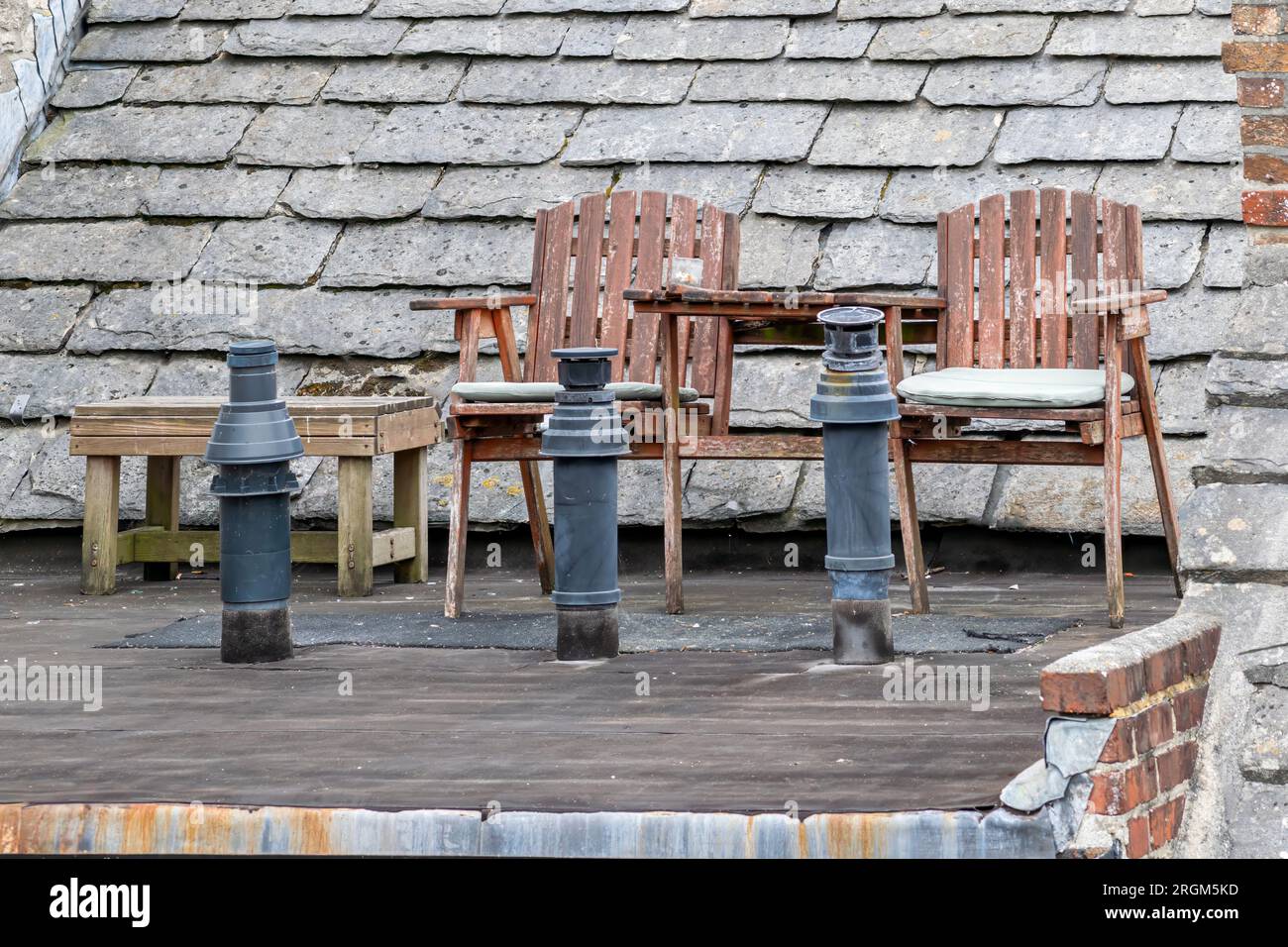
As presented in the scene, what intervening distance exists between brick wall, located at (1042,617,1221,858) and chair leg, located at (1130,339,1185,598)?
1701 mm

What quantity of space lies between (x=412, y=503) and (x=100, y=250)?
1572 mm

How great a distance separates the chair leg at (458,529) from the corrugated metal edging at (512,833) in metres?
2.15

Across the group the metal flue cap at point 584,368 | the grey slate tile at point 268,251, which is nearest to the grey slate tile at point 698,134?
the grey slate tile at point 268,251

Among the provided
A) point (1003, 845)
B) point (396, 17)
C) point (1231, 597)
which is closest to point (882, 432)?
point (1231, 597)

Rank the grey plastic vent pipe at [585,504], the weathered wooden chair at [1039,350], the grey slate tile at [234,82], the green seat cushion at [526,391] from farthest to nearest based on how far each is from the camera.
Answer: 1. the grey slate tile at [234,82]
2. the green seat cushion at [526,391]
3. the weathered wooden chair at [1039,350]
4. the grey plastic vent pipe at [585,504]

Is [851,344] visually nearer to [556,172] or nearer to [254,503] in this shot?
[254,503]

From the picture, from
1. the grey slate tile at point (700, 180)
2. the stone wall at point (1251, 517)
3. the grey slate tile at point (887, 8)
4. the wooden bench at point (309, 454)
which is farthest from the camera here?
the grey slate tile at point (887, 8)

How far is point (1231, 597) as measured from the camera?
3.79 meters

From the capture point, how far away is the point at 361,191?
22.4 feet

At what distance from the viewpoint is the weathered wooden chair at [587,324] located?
5617 mm

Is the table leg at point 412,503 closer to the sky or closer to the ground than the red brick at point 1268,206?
closer to the ground

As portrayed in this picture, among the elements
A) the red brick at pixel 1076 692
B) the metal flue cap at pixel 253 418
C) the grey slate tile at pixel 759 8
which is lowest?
the red brick at pixel 1076 692

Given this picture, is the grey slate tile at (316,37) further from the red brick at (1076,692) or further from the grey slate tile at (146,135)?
the red brick at (1076,692)
